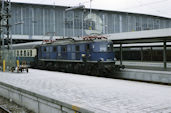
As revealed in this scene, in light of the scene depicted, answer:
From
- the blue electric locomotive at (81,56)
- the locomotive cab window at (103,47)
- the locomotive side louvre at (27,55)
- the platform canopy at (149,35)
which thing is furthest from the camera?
the locomotive side louvre at (27,55)

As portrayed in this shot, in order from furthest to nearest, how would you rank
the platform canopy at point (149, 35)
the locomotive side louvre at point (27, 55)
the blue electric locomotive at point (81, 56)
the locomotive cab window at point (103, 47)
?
the locomotive side louvre at point (27, 55), the locomotive cab window at point (103, 47), the blue electric locomotive at point (81, 56), the platform canopy at point (149, 35)

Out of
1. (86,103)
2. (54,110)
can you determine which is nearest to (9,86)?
(54,110)

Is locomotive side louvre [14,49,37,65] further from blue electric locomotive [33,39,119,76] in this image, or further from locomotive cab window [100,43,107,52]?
locomotive cab window [100,43,107,52]

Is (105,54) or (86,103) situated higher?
(105,54)

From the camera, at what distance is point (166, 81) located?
48.3 ft

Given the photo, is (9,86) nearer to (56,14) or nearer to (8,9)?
(8,9)

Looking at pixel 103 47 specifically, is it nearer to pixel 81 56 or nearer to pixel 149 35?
pixel 81 56

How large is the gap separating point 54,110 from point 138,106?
281cm

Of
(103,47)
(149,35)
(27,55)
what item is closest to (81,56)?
(103,47)

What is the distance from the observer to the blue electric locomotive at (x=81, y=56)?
17203mm

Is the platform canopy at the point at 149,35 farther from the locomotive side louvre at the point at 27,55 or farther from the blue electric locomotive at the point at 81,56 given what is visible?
the locomotive side louvre at the point at 27,55

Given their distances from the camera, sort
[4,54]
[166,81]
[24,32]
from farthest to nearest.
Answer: [24,32]
[4,54]
[166,81]

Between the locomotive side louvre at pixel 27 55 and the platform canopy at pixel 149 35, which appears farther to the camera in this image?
the locomotive side louvre at pixel 27 55

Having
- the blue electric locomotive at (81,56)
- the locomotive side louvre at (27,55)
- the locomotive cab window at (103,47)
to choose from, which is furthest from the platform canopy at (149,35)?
the locomotive side louvre at (27,55)
